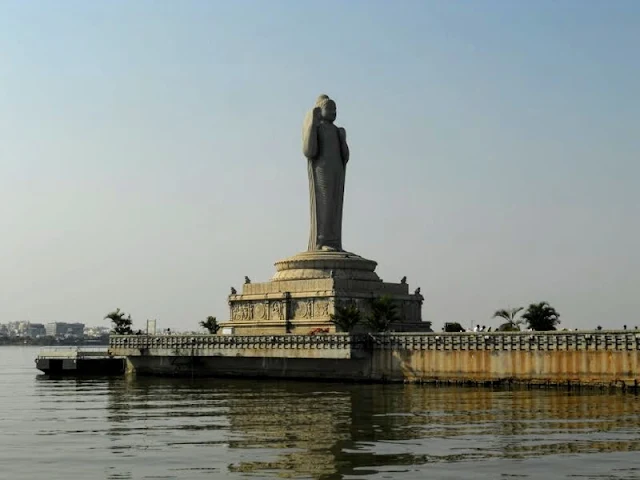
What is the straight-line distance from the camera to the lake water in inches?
938

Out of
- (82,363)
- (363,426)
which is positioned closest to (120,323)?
(82,363)

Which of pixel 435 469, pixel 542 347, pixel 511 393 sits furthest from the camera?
pixel 542 347

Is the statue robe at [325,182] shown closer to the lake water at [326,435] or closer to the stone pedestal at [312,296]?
the stone pedestal at [312,296]

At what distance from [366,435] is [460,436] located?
113 inches

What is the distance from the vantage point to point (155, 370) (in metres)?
67.2

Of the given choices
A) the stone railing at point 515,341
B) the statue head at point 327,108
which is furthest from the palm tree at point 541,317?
the statue head at point 327,108

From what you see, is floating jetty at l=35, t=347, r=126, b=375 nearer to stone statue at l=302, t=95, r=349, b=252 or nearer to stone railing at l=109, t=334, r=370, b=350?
stone railing at l=109, t=334, r=370, b=350

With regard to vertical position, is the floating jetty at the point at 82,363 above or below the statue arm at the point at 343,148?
below

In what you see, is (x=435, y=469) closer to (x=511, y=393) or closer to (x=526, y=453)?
(x=526, y=453)

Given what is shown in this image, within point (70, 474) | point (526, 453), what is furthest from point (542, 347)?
point (70, 474)

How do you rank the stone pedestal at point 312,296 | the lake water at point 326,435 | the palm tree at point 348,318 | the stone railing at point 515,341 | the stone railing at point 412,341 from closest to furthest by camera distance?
the lake water at point 326,435, the stone railing at point 515,341, the stone railing at point 412,341, the palm tree at point 348,318, the stone pedestal at point 312,296

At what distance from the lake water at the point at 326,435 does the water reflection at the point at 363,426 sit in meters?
0.05

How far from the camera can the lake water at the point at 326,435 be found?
23.8m

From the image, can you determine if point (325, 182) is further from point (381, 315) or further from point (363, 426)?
point (363, 426)
